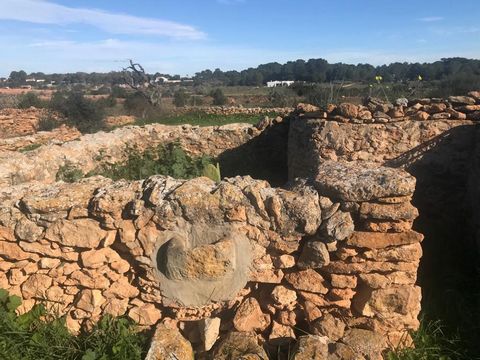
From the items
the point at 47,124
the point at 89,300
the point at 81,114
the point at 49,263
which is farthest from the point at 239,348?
the point at 81,114

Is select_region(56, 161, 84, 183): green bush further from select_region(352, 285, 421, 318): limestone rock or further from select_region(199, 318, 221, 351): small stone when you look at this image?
select_region(352, 285, 421, 318): limestone rock

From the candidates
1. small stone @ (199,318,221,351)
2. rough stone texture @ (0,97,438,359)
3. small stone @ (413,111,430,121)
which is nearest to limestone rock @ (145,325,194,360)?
rough stone texture @ (0,97,438,359)

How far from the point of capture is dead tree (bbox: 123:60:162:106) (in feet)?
99.8

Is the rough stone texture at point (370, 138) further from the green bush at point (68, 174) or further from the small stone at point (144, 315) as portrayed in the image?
the green bush at point (68, 174)

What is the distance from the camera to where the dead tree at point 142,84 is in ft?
99.8

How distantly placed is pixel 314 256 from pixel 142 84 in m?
32.5

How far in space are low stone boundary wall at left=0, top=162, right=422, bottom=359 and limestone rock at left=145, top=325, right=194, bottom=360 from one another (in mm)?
16

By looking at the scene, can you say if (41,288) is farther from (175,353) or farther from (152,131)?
(152,131)

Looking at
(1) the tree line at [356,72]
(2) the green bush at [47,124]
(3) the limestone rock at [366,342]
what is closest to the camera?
(3) the limestone rock at [366,342]

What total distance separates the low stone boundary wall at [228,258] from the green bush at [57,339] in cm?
11

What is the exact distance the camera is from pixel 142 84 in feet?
110

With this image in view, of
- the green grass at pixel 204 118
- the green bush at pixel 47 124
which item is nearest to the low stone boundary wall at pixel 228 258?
the green grass at pixel 204 118

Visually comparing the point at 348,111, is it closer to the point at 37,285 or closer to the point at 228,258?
the point at 228,258

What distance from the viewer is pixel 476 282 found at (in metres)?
4.17
